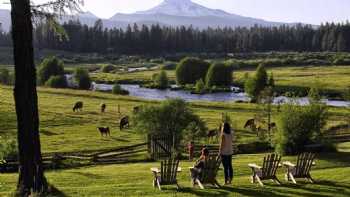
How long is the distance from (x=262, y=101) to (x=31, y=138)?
60.6 m

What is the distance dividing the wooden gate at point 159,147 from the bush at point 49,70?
341 ft

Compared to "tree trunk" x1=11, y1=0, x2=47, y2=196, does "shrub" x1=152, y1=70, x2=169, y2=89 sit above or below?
below

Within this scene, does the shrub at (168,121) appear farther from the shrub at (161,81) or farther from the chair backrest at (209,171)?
the shrub at (161,81)

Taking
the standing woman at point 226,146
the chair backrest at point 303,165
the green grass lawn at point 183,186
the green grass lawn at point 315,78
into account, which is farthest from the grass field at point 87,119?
the green grass lawn at point 315,78

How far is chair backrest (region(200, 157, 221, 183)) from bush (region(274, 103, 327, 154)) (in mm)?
18142

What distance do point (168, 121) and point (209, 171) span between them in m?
22.5

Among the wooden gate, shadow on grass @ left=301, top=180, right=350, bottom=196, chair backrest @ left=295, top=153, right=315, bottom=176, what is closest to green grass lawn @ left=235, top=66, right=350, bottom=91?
the wooden gate

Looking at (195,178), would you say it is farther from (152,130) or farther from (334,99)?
A: (334,99)

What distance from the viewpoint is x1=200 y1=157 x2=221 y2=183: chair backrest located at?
23.1 meters

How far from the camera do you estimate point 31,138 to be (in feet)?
69.1

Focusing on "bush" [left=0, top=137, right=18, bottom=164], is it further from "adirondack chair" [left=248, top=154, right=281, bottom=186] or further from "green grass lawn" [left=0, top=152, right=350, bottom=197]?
"adirondack chair" [left=248, top=154, right=281, bottom=186]

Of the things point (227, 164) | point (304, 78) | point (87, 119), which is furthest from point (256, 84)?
point (227, 164)

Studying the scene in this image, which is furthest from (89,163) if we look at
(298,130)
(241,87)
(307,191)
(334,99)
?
(241,87)

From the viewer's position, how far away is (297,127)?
133 feet
